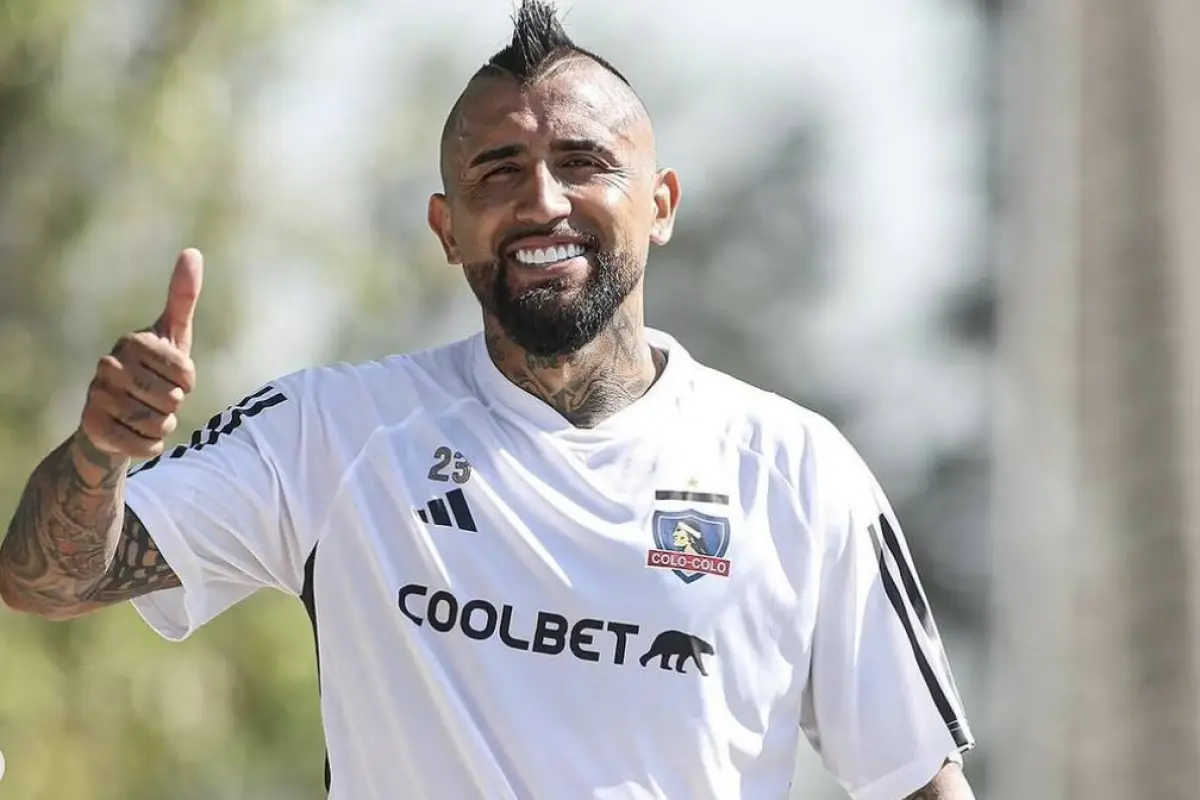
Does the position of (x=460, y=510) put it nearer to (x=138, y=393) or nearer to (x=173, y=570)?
(x=173, y=570)

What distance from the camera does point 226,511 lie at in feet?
6.13

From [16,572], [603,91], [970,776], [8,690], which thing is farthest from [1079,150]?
[8,690]

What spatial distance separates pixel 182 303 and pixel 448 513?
46 centimetres

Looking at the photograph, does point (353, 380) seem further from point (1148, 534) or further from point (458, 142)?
point (1148, 534)

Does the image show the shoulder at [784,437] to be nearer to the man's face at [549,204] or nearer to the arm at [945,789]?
the man's face at [549,204]

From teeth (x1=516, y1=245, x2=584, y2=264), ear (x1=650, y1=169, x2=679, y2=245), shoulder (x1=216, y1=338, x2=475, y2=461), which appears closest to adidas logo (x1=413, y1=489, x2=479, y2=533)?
shoulder (x1=216, y1=338, x2=475, y2=461)

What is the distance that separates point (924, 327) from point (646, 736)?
10.2 feet

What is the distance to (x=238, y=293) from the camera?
5.04 m

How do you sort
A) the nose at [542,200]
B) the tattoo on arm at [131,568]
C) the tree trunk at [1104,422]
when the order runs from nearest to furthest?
1. the tattoo on arm at [131,568]
2. the nose at [542,200]
3. the tree trunk at [1104,422]

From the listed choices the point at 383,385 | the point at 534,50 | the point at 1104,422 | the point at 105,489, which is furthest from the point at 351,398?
the point at 1104,422

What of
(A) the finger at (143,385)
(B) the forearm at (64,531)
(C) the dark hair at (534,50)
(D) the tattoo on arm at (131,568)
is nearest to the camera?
(A) the finger at (143,385)

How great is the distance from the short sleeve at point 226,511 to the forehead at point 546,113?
0.43 m

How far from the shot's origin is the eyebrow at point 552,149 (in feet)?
6.79

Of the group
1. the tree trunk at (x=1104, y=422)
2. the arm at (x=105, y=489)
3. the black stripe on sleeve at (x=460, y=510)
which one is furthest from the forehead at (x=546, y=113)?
the tree trunk at (x=1104, y=422)
